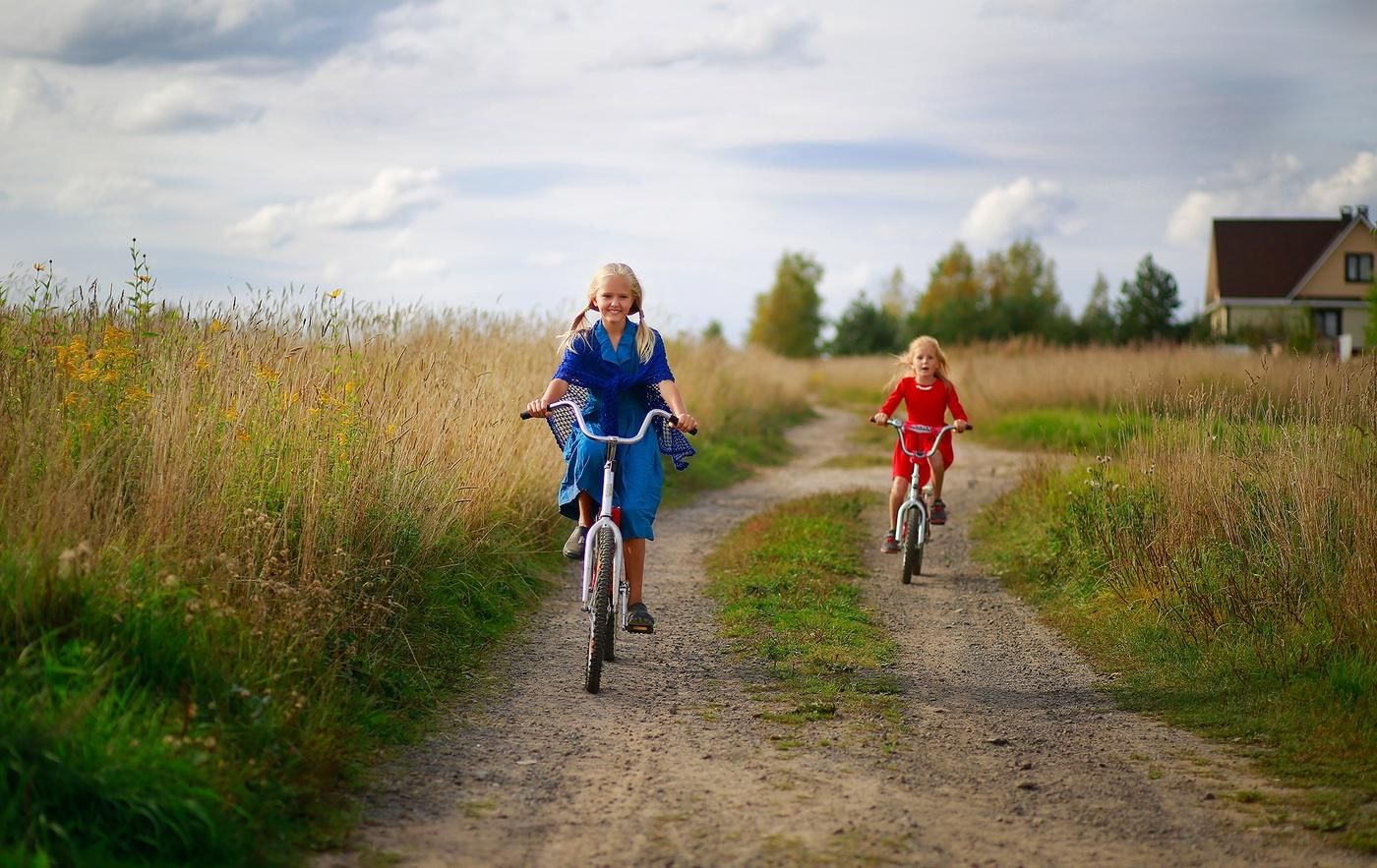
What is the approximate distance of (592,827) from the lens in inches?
162

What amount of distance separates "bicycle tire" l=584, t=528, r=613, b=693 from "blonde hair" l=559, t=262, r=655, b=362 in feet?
3.45

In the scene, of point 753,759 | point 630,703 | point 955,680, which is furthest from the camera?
point 955,680

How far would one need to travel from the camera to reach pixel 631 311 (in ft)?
21.5

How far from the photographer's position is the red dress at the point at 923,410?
962 cm

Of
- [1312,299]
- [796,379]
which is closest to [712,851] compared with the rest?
[796,379]

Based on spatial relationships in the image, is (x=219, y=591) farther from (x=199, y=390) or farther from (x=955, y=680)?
(x=955, y=680)

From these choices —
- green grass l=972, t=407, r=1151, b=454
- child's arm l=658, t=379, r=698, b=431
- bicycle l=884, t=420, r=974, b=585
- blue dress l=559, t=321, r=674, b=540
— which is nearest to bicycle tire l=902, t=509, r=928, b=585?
bicycle l=884, t=420, r=974, b=585

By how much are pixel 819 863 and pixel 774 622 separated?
3.69m

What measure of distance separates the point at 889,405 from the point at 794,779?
5.37m

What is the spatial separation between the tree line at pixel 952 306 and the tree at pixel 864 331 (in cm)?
6

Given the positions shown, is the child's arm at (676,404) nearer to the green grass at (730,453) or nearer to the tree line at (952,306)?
the green grass at (730,453)

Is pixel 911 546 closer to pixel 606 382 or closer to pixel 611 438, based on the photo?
pixel 606 382

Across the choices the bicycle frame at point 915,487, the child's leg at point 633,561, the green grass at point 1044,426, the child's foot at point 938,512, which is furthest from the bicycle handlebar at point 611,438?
the green grass at point 1044,426

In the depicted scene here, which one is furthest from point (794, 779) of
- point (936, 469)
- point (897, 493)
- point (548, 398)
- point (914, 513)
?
point (936, 469)
